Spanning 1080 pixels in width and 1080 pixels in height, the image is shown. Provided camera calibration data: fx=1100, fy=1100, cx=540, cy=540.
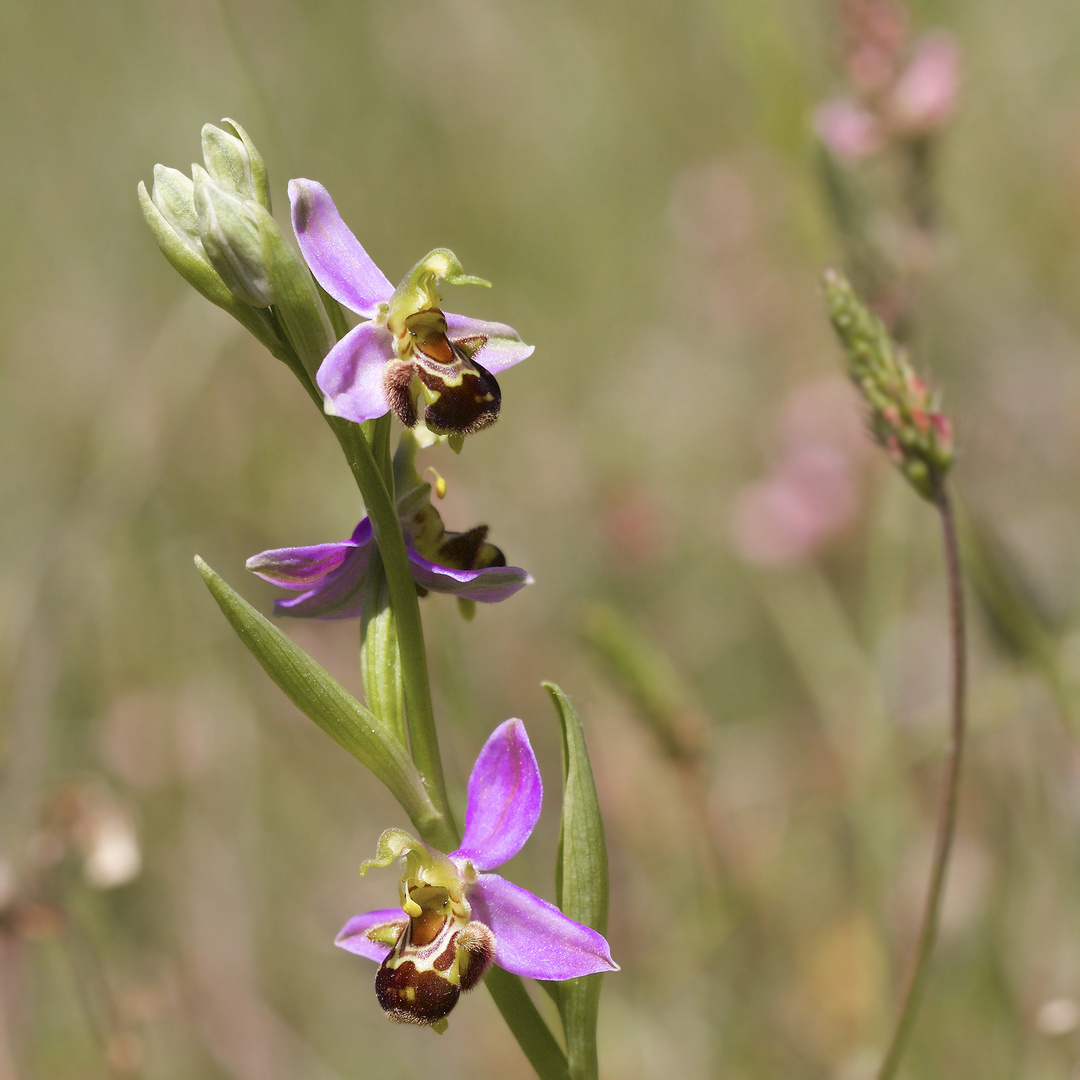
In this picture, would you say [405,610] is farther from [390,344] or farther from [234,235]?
[234,235]

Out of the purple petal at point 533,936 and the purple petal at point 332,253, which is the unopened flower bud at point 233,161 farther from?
the purple petal at point 533,936

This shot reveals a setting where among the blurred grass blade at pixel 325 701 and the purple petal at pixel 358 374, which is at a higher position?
the purple petal at pixel 358 374

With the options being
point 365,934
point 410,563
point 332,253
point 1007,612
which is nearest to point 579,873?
point 365,934

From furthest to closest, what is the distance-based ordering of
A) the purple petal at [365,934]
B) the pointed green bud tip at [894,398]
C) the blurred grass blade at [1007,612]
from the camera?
1. the blurred grass blade at [1007,612]
2. the pointed green bud tip at [894,398]
3. the purple petal at [365,934]

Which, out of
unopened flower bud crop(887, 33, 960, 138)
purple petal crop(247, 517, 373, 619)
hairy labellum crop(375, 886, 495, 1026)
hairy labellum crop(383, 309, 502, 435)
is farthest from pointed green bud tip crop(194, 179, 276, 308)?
unopened flower bud crop(887, 33, 960, 138)

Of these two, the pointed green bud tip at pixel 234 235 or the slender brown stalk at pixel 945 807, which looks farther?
the slender brown stalk at pixel 945 807

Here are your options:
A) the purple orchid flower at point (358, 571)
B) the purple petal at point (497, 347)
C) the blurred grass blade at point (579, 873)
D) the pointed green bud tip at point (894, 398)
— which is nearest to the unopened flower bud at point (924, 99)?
the pointed green bud tip at point (894, 398)
